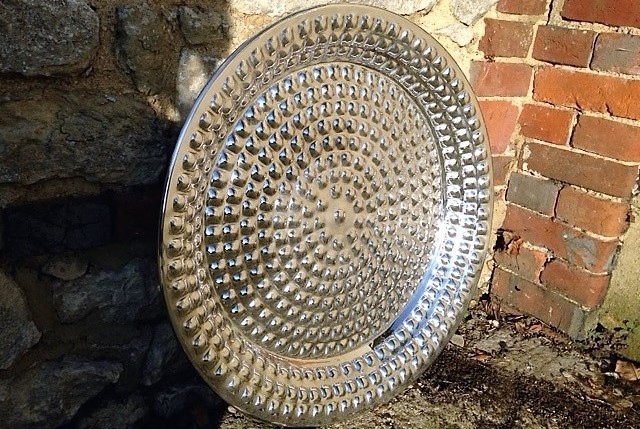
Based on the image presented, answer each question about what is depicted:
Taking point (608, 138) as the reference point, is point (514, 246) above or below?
below

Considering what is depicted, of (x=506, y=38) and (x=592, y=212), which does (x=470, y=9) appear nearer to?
(x=506, y=38)

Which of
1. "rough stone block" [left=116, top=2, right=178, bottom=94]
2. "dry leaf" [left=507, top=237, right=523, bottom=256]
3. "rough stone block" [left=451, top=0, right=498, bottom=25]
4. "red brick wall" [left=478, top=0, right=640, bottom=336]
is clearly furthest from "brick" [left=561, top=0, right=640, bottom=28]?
"rough stone block" [left=116, top=2, right=178, bottom=94]

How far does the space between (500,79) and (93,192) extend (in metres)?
1.11

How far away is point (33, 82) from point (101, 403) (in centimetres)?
64

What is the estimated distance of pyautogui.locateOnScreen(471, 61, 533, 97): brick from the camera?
170cm

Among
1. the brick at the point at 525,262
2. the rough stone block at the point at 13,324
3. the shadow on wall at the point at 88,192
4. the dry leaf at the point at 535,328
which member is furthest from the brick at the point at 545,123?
the rough stone block at the point at 13,324

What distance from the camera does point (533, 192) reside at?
5.99 ft

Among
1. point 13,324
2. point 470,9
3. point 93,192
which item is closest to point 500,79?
point 470,9

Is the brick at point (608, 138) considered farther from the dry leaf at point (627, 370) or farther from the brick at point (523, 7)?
the dry leaf at point (627, 370)

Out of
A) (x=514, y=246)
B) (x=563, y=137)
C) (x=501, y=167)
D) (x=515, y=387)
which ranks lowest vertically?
(x=515, y=387)

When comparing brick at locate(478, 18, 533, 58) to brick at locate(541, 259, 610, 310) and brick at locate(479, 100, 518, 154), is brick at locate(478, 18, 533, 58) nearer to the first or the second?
brick at locate(479, 100, 518, 154)

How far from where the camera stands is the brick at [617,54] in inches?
61.5

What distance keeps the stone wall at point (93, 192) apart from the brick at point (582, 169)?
0.84m

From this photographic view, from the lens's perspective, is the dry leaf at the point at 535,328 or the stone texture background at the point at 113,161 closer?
the stone texture background at the point at 113,161
